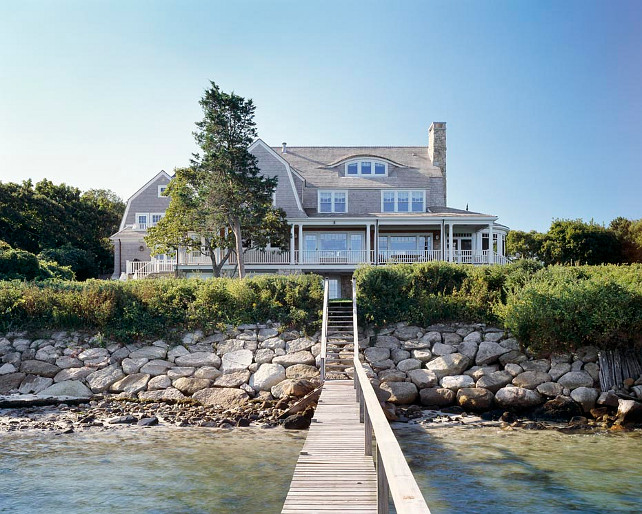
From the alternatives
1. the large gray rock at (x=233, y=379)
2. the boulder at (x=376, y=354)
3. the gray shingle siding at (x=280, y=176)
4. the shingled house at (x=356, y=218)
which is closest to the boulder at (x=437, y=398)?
the boulder at (x=376, y=354)

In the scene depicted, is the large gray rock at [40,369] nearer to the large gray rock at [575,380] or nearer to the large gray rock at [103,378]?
the large gray rock at [103,378]

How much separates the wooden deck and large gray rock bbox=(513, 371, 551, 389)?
7.00 m

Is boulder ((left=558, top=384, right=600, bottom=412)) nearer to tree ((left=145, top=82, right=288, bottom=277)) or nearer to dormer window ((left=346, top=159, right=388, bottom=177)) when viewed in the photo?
tree ((left=145, top=82, right=288, bottom=277))

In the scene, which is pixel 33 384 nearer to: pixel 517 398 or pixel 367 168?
pixel 517 398

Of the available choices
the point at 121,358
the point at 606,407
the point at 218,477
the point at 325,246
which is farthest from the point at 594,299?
the point at 325,246

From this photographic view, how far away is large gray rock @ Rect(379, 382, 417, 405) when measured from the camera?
53.9 ft

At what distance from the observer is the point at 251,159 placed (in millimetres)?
28094

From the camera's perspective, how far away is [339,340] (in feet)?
60.0

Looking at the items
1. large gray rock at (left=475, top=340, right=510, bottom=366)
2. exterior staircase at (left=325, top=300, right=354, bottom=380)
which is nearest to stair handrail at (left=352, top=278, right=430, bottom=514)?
exterior staircase at (left=325, top=300, right=354, bottom=380)

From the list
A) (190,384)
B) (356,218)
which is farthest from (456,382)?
(356,218)

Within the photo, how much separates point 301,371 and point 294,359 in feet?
2.00

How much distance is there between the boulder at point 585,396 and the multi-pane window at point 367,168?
2118 centimetres

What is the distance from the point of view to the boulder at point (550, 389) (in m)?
16.3

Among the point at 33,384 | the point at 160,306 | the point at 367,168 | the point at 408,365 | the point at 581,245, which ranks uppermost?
the point at 367,168
